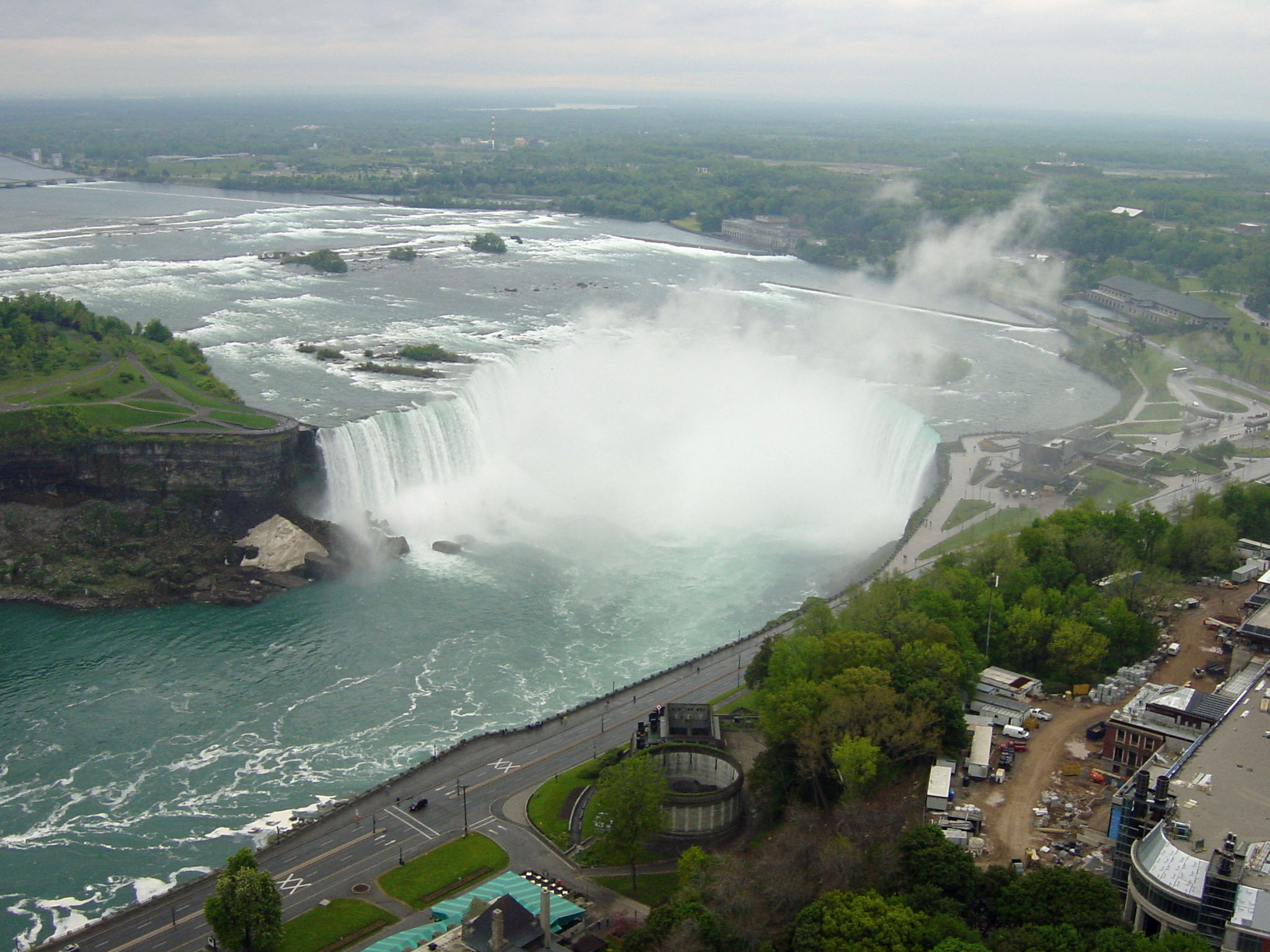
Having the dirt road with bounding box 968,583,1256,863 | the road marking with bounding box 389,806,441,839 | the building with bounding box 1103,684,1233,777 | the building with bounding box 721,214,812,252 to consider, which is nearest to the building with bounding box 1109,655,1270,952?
the building with bounding box 1103,684,1233,777

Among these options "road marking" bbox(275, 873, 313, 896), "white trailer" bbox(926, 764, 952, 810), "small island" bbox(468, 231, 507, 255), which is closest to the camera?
"white trailer" bbox(926, 764, 952, 810)

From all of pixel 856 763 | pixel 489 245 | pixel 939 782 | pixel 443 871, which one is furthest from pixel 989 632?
pixel 489 245

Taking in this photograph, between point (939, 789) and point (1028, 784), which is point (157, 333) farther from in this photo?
point (1028, 784)

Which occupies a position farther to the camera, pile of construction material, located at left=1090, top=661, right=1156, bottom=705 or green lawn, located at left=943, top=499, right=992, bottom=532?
green lawn, located at left=943, top=499, right=992, bottom=532

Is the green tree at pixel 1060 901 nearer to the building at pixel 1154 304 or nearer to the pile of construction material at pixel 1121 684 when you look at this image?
the pile of construction material at pixel 1121 684

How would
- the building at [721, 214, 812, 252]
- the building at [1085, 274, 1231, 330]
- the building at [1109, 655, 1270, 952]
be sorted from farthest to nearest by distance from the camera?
1. the building at [721, 214, 812, 252]
2. the building at [1085, 274, 1231, 330]
3. the building at [1109, 655, 1270, 952]

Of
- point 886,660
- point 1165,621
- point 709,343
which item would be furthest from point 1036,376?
point 886,660

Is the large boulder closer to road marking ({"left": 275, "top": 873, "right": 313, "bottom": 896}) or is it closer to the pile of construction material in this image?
road marking ({"left": 275, "top": 873, "right": 313, "bottom": 896})

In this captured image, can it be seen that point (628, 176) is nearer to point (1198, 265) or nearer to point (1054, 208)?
point (1054, 208)
